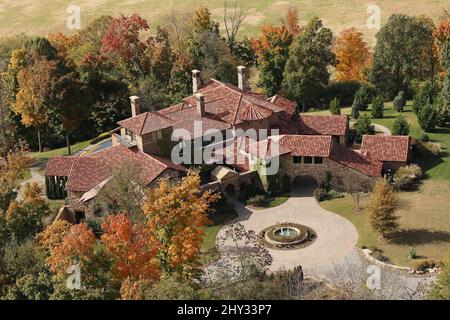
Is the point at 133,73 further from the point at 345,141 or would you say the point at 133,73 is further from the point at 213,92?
the point at 345,141

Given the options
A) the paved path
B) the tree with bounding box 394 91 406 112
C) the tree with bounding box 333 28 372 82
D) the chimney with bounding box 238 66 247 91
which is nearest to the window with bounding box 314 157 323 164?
the paved path

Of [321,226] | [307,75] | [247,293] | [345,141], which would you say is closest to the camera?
[247,293]

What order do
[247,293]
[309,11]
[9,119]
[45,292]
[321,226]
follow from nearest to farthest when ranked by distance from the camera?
1. [247,293]
2. [45,292]
3. [321,226]
4. [9,119]
5. [309,11]

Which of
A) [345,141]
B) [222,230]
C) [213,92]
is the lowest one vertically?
[222,230]

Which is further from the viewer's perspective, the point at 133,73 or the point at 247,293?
the point at 133,73

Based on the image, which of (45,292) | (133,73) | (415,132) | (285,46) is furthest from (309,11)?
(45,292)

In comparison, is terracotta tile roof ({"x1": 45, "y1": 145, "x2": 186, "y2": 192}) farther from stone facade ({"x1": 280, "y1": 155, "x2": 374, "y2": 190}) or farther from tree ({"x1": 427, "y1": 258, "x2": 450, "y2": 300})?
tree ({"x1": 427, "y1": 258, "x2": 450, "y2": 300})

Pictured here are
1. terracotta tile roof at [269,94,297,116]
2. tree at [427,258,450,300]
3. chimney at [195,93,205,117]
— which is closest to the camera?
tree at [427,258,450,300]
